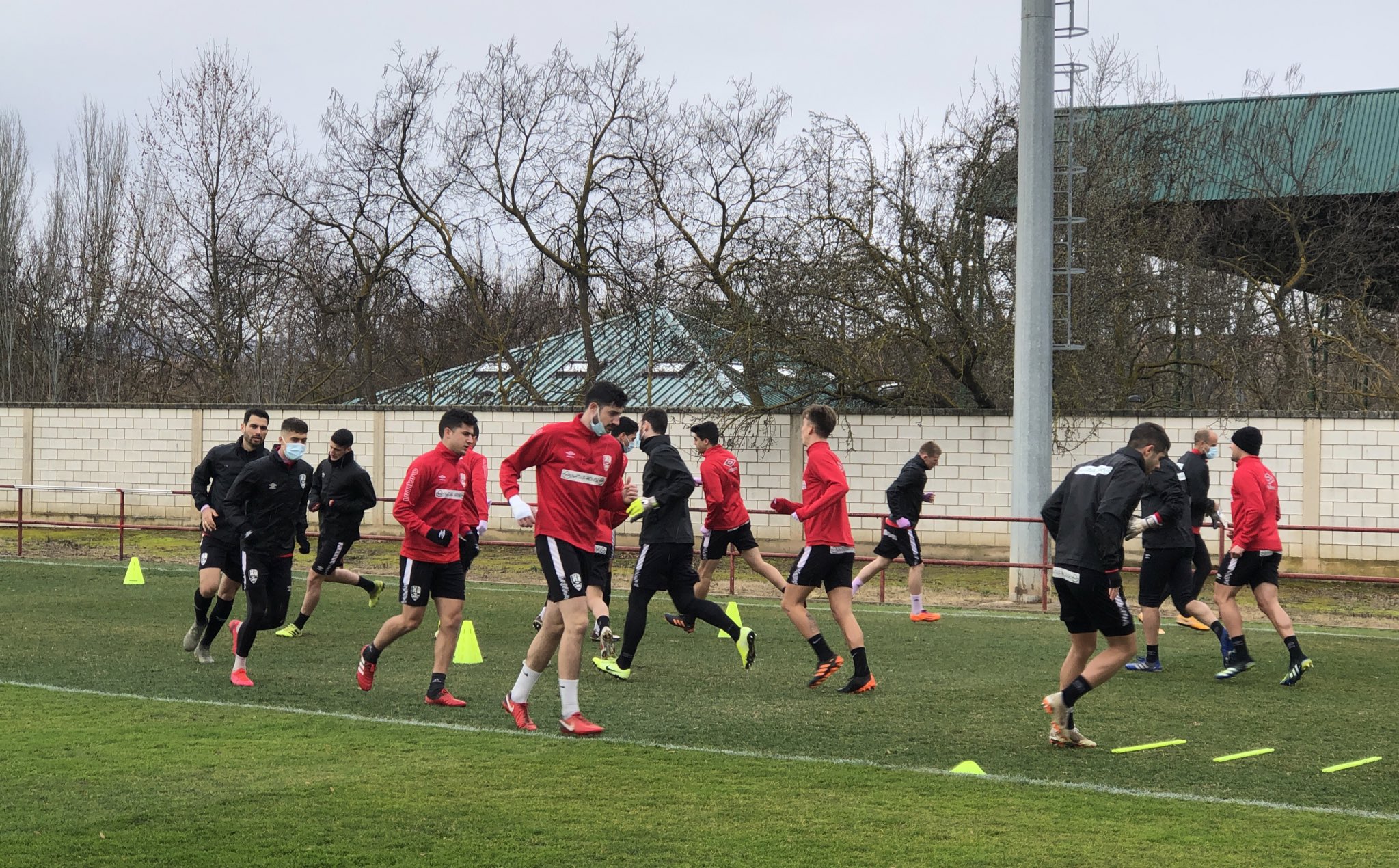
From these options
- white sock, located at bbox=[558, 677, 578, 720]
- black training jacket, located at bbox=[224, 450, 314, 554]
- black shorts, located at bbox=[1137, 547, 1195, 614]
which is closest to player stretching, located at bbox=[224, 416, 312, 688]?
black training jacket, located at bbox=[224, 450, 314, 554]

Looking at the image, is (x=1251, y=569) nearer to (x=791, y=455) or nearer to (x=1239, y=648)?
(x=1239, y=648)

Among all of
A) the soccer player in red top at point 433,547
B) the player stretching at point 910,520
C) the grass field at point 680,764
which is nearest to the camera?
the grass field at point 680,764

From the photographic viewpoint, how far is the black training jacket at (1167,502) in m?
10.2

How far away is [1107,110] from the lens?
23.1m

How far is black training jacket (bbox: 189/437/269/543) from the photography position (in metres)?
10.9

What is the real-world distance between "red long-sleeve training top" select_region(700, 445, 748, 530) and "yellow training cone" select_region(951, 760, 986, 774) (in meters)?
5.02

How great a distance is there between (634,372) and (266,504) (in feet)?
61.7

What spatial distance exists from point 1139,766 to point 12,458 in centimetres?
2577

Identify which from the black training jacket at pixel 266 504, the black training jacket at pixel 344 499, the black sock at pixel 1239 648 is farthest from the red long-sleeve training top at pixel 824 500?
the black training jacket at pixel 344 499

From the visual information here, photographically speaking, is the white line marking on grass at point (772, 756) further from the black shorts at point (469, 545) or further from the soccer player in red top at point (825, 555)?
the black shorts at point (469, 545)

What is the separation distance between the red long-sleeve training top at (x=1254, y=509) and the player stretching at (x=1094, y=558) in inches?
119

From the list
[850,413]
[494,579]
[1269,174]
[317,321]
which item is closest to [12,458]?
[317,321]

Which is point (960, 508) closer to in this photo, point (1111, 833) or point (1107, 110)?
point (1107, 110)

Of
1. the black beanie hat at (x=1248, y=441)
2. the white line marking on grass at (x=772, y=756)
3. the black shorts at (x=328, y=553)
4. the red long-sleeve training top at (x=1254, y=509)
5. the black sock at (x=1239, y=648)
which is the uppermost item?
the black beanie hat at (x=1248, y=441)
